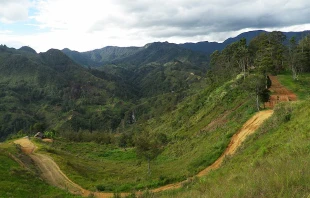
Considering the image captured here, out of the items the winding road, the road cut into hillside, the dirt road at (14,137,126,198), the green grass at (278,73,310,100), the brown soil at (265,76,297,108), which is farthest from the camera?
the green grass at (278,73,310,100)

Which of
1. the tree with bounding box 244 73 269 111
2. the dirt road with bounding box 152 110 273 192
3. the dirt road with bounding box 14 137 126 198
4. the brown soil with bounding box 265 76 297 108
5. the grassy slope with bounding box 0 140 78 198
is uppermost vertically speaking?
the tree with bounding box 244 73 269 111

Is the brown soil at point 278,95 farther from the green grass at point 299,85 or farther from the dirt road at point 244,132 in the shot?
the dirt road at point 244,132

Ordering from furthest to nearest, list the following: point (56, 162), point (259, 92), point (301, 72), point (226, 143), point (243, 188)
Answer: point (301, 72) < point (56, 162) < point (259, 92) < point (226, 143) < point (243, 188)

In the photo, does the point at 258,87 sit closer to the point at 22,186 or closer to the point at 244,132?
the point at 244,132

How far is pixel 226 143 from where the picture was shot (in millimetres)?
31484

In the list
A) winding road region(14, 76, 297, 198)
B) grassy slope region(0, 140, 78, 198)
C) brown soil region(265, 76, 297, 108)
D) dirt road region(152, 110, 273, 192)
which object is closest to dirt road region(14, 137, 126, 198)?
winding road region(14, 76, 297, 198)

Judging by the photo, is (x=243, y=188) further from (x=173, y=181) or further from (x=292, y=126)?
(x=173, y=181)

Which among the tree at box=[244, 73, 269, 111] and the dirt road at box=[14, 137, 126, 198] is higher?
the tree at box=[244, 73, 269, 111]

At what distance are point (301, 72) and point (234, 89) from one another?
75.3 feet

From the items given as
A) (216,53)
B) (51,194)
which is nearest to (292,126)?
(51,194)

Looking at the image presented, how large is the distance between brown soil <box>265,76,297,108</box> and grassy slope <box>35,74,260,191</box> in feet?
10.9

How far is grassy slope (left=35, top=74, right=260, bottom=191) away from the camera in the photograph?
29.8 meters

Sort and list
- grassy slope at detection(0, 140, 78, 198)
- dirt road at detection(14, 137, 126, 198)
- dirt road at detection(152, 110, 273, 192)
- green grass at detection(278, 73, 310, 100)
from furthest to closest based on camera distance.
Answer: green grass at detection(278, 73, 310, 100) < dirt road at detection(152, 110, 273, 192) < dirt road at detection(14, 137, 126, 198) < grassy slope at detection(0, 140, 78, 198)

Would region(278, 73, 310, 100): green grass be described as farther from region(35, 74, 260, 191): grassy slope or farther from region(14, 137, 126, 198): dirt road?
region(14, 137, 126, 198): dirt road
